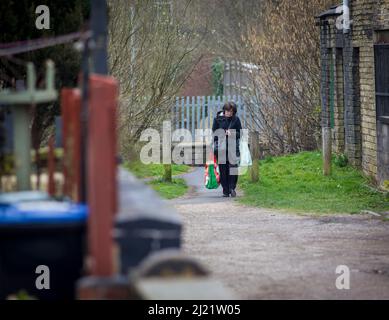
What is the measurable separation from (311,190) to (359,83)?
9.76 ft

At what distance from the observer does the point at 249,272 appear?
12.3 m

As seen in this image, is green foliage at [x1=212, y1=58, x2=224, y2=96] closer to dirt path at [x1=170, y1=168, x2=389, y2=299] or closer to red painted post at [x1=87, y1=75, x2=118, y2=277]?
dirt path at [x1=170, y1=168, x2=389, y2=299]

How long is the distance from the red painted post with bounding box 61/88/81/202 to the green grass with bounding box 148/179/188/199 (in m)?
11.8

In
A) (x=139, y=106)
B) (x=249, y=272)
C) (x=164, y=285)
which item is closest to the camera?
(x=164, y=285)

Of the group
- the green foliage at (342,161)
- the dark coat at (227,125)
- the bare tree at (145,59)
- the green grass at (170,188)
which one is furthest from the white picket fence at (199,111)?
the dark coat at (227,125)

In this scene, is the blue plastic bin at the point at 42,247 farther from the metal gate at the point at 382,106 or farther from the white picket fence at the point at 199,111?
the white picket fence at the point at 199,111

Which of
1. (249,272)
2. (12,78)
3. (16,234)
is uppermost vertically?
(12,78)

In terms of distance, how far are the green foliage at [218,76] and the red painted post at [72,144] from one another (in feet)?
106

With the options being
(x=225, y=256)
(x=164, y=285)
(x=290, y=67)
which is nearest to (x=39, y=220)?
(x=164, y=285)

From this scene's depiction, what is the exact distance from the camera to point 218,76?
41562mm

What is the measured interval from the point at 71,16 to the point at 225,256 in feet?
12.3

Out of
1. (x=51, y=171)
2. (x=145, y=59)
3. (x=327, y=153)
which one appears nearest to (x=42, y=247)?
(x=51, y=171)

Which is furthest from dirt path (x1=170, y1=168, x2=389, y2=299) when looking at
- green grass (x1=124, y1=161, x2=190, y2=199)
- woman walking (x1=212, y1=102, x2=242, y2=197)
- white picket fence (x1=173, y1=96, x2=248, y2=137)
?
white picket fence (x1=173, y1=96, x2=248, y2=137)

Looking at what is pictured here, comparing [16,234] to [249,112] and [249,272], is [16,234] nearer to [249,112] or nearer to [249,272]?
[249,272]
